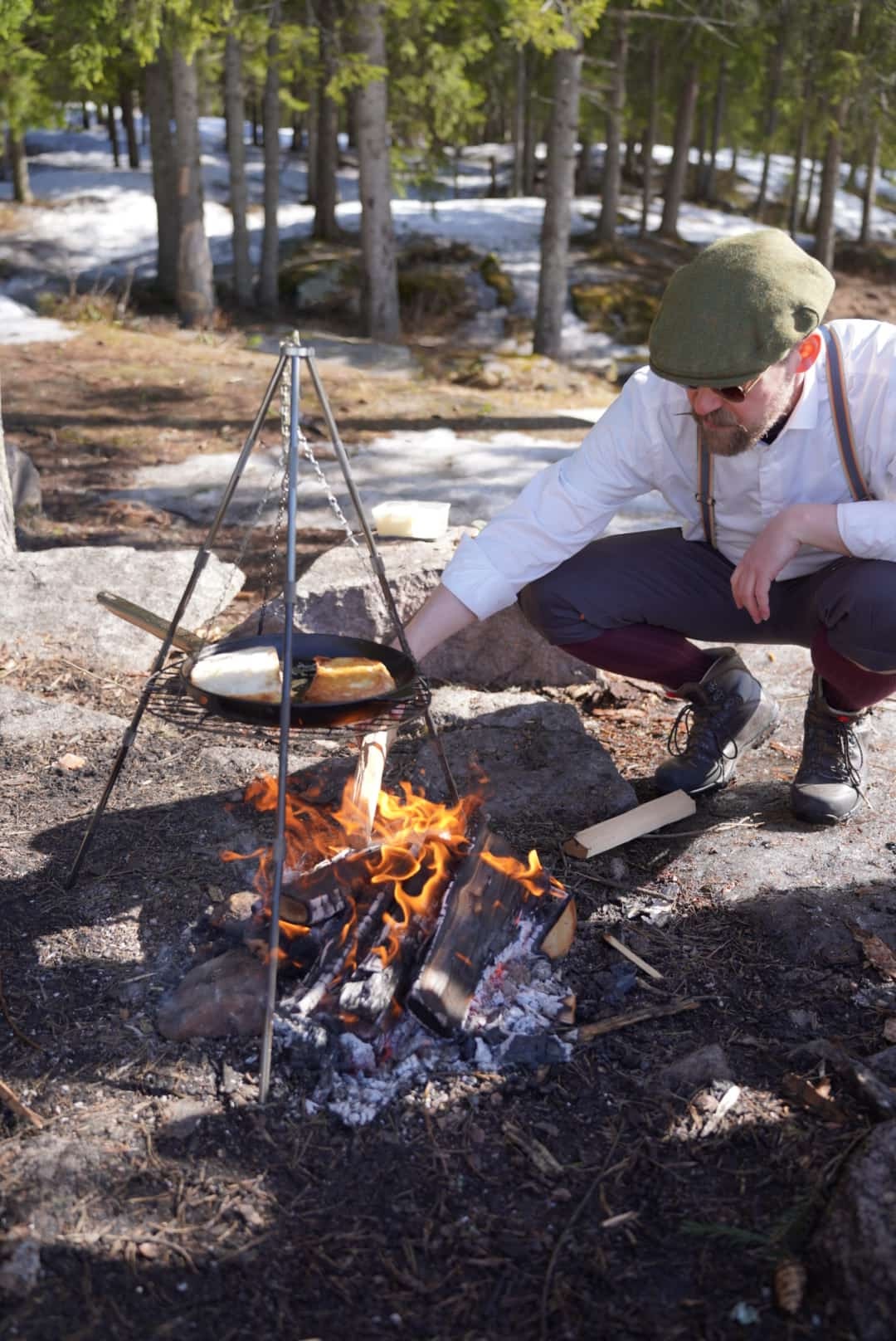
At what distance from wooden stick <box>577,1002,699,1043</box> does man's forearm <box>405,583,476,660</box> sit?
3.71 feet

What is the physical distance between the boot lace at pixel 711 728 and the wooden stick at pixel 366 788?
1.21 metres

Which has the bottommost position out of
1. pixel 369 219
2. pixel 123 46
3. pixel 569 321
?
pixel 569 321

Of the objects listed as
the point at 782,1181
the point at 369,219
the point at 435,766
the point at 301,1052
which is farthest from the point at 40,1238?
the point at 369,219

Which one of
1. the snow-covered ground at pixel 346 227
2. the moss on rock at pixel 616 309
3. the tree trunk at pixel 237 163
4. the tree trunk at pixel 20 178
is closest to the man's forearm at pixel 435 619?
the snow-covered ground at pixel 346 227

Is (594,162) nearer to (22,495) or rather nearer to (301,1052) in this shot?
(22,495)

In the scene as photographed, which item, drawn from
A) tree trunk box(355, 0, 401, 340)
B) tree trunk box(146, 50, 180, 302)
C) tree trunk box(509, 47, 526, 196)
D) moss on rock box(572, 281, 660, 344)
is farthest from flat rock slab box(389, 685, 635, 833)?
tree trunk box(509, 47, 526, 196)

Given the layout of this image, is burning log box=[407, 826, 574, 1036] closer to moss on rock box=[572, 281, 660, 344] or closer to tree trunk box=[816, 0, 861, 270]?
moss on rock box=[572, 281, 660, 344]

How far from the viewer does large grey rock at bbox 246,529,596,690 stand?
181 inches

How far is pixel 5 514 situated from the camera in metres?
5.36

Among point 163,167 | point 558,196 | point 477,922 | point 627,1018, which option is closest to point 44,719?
point 477,922

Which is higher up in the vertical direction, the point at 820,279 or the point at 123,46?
the point at 123,46

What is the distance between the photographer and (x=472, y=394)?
11117 millimetres

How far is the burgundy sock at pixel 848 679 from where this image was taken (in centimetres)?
350

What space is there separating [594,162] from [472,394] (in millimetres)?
22571
